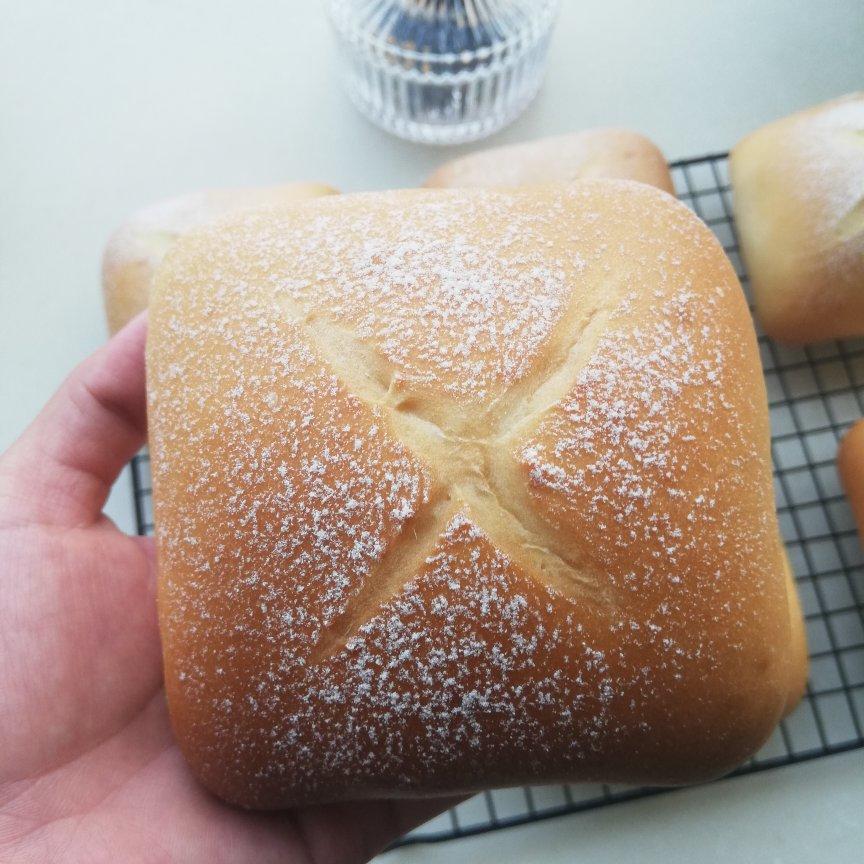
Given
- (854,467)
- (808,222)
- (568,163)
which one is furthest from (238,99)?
(854,467)

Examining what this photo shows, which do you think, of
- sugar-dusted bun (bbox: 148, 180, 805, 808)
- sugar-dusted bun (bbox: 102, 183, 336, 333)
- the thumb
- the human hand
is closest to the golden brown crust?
sugar-dusted bun (bbox: 148, 180, 805, 808)

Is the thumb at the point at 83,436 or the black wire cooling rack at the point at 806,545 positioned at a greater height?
the thumb at the point at 83,436

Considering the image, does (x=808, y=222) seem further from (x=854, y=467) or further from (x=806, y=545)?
(x=806, y=545)

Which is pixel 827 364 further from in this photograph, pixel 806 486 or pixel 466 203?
pixel 466 203

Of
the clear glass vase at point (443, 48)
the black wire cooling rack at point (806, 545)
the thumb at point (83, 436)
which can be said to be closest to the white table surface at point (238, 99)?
the clear glass vase at point (443, 48)

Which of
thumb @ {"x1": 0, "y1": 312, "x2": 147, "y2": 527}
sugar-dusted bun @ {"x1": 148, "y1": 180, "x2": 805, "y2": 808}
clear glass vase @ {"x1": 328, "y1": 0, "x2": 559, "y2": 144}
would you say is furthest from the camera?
clear glass vase @ {"x1": 328, "y1": 0, "x2": 559, "y2": 144}

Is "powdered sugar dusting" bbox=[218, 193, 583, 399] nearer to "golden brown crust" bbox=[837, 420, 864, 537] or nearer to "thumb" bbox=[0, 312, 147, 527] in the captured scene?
Result: "thumb" bbox=[0, 312, 147, 527]

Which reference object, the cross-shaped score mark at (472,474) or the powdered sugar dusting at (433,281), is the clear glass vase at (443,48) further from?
the cross-shaped score mark at (472,474)
